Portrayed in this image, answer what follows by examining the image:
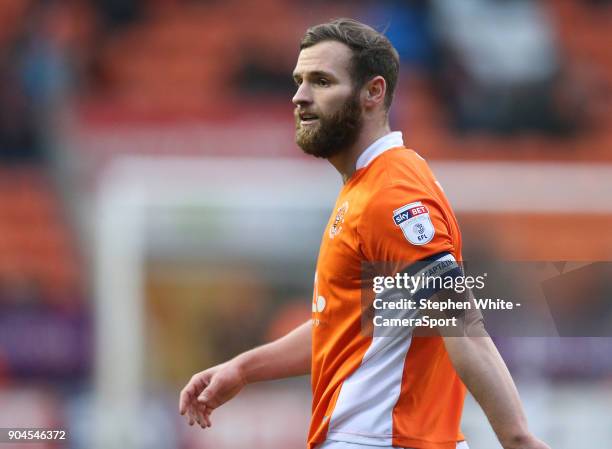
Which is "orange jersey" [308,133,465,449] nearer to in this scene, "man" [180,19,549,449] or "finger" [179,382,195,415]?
"man" [180,19,549,449]

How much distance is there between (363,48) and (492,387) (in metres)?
1.10

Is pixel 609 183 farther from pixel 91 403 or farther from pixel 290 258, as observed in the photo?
pixel 91 403

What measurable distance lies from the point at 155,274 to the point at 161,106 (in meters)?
3.93

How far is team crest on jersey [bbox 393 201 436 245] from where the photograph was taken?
299cm

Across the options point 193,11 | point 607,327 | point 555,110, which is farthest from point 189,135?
point 607,327

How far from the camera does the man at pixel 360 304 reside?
2988 millimetres

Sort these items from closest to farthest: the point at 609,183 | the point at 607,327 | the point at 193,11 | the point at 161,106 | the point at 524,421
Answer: the point at 524,421 < the point at 607,327 < the point at 609,183 < the point at 161,106 < the point at 193,11

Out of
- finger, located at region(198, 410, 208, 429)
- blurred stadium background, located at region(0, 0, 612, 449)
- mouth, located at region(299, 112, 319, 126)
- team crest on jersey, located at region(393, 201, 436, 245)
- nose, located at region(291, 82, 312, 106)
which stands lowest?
finger, located at region(198, 410, 208, 429)

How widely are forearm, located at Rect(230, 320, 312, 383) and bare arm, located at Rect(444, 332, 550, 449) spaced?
747 mm

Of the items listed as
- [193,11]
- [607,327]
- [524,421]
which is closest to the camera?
[524,421]

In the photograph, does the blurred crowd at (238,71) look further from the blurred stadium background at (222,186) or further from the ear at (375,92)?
the ear at (375,92)

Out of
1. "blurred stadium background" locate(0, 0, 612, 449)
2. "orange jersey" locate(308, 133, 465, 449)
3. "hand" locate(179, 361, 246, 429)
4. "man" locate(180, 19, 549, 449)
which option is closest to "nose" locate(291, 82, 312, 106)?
"man" locate(180, 19, 549, 449)

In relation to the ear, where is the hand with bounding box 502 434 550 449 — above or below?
below

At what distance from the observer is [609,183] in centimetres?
880
